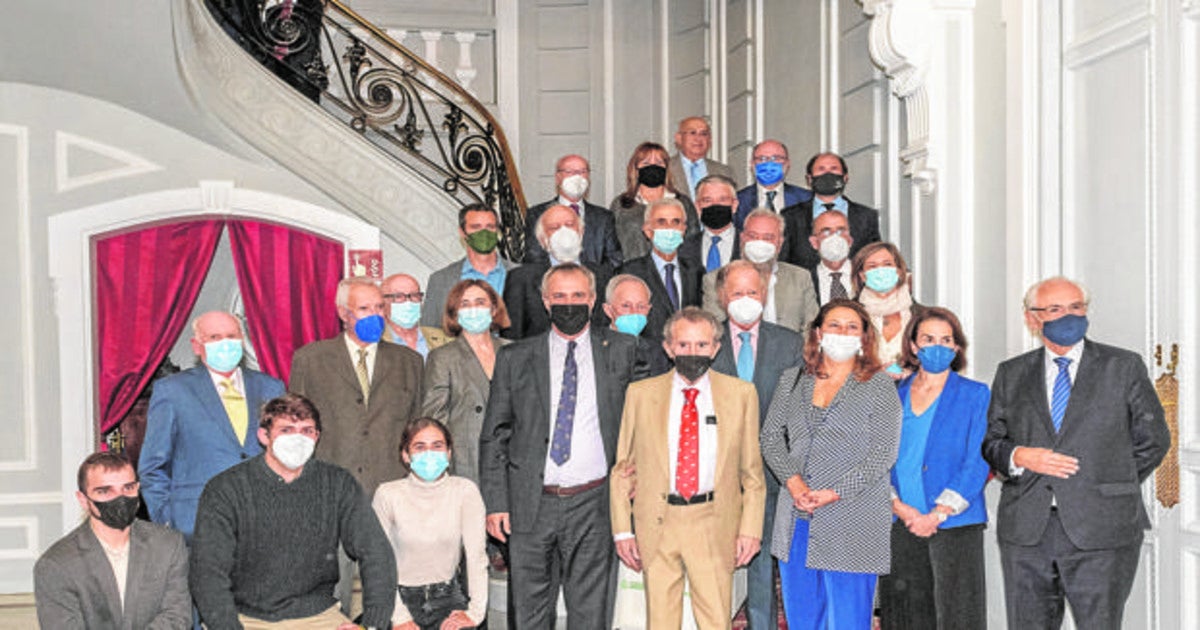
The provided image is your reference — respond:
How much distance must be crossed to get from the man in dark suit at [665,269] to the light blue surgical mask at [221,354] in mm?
1670

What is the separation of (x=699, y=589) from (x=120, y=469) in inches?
78.5

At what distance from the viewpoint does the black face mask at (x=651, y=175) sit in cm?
629

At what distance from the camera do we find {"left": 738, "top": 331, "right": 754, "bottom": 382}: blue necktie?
17.2 ft

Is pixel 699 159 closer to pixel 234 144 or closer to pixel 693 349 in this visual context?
pixel 693 349

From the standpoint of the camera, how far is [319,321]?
792 cm

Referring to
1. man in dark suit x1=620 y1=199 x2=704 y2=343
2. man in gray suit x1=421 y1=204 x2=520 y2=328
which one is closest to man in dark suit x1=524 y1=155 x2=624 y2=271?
man in gray suit x1=421 y1=204 x2=520 y2=328

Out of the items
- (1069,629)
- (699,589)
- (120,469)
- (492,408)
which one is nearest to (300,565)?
(120,469)

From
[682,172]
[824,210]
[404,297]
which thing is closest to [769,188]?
[824,210]

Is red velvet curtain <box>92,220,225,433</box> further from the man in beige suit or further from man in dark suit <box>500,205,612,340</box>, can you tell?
the man in beige suit

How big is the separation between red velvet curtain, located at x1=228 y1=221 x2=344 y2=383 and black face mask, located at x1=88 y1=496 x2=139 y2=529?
12.0ft

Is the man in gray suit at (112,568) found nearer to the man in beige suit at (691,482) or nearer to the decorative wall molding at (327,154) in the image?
the man in beige suit at (691,482)

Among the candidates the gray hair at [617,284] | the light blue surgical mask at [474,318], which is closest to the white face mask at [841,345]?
the gray hair at [617,284]

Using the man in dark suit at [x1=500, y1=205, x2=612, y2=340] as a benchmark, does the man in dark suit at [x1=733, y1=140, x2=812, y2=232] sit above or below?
above

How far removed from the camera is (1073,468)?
4500 mm
